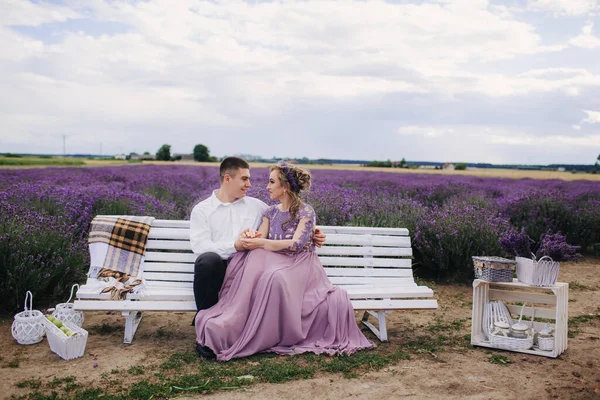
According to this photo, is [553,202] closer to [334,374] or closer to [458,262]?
[458,262]

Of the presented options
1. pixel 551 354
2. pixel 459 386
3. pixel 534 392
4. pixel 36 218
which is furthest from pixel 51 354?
pixel 551 354

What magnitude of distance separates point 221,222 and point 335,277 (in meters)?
1.09

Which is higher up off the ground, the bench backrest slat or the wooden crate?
the bench backrest slat

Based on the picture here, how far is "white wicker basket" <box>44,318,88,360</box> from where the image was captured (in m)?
3.74

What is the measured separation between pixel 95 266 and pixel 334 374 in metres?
2.17

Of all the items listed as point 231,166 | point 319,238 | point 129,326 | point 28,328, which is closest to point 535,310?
point 319,238

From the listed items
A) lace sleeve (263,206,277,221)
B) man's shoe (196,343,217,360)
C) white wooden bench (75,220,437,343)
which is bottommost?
man's shoe (196,343,217,360)

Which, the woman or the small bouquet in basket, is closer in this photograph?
the woman

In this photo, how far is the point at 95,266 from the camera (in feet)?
14.6

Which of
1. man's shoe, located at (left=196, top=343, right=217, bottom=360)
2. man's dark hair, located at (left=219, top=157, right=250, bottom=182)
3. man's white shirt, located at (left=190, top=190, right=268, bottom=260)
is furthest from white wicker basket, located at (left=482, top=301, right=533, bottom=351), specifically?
man's dark hair, located at (left=219, top=157, right=250, bottom=182)

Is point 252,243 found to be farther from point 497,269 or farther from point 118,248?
point 497,269

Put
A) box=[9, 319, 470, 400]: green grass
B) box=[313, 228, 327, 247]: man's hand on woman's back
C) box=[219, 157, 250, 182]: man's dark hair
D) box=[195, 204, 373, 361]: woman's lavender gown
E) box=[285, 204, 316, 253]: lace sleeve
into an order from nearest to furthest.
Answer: box=[9, 319, 470, 400]: green grass → box=[195, 204, 373, 361]: woman's lavender gown → box=[285, 204, 316, 253]: lace sleeve → box=[219, 157, 250, 182]: man's dark hair → box=[313, 228, 327, 247]: man's hand on woman's back

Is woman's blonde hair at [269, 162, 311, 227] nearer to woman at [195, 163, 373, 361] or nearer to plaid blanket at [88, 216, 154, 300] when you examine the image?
woman at [195, 163, 373, 361]

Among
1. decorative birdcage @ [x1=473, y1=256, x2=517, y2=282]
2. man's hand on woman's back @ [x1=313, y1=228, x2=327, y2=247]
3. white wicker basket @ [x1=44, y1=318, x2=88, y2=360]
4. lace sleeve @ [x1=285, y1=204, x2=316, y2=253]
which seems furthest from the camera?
man's hand on woman's back @ [x1=313, y1=228, x2=327, y2=247]
